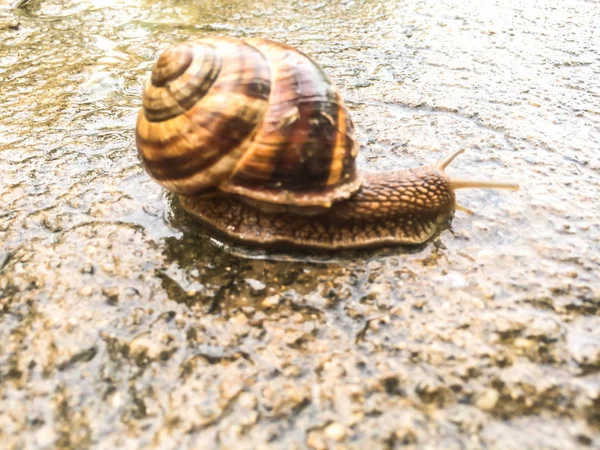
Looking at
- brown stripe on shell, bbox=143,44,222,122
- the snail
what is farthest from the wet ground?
brown stripe on shell, bbox=143,44,222,122

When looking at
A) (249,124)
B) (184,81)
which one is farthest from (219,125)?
(184,81)

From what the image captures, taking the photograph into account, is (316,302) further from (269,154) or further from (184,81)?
(184,81)

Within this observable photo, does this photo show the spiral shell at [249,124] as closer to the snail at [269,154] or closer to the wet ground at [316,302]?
the snail at [269,154]

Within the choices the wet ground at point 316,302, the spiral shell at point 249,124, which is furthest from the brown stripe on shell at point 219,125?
the wet ground at point 316,302

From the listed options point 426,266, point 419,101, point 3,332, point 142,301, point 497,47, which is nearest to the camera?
point 3,332

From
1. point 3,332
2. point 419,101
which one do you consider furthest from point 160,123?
point 419,101

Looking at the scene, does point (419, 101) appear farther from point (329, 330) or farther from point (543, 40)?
point (329, 330)

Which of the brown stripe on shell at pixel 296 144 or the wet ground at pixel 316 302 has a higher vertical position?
the brown stripe on shell at pixel 296 144
